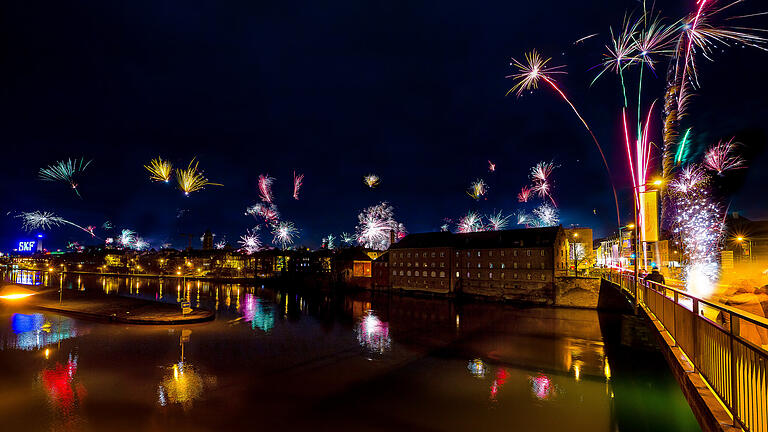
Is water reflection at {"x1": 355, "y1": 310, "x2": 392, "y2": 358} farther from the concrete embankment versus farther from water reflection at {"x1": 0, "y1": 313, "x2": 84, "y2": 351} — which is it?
water reflection at {"x1": 0, "y1": 313, "x2": 84, "y2": 351}

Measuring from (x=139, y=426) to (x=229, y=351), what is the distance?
1249cm

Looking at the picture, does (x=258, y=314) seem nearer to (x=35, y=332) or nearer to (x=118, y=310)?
(x=118, y=310)

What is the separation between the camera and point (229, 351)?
27969 mm

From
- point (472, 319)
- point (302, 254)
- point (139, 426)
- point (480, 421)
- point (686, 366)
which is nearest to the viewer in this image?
point (686, 366)

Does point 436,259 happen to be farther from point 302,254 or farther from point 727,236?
point 302,254

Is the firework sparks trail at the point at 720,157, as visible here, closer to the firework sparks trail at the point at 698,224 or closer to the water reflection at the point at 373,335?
the firework sparks trail at the point at 698,224

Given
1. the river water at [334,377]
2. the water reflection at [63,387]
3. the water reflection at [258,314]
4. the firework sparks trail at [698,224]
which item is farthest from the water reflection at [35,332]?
the firework sparks trail at [698,224]

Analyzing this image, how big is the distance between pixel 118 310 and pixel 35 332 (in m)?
8.53

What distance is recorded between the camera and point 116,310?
1614 inches

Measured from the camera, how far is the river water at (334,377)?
16.8m

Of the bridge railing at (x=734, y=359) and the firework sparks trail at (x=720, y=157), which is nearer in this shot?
the bridge railing at (x=734, y=359)

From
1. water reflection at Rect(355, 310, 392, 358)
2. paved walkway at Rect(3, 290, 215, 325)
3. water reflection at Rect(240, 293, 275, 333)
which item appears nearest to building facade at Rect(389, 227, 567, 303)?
water reflection at Rect(355, 310, 392, 358)

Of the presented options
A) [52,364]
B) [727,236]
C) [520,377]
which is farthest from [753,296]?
[727,236]

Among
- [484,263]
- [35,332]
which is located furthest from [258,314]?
[484,263]
